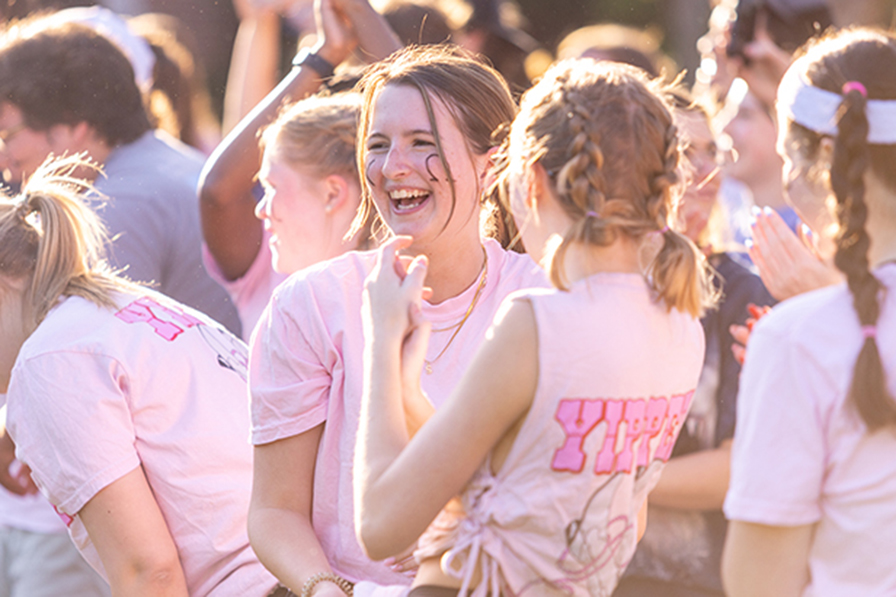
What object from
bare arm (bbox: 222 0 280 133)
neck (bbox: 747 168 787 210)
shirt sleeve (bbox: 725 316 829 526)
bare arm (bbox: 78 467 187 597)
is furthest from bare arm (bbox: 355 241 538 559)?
bare arm (bbox: 222 0 280 133)

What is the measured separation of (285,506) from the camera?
1901mm

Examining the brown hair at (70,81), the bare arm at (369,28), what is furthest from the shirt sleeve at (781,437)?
the brown hair at (70,81)

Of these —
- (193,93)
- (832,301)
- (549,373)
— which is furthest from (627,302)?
(193,93)

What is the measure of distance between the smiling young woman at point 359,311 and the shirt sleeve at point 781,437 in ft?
2.15

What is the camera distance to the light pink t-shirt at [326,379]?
1.89 metres

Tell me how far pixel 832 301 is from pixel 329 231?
5.10ft

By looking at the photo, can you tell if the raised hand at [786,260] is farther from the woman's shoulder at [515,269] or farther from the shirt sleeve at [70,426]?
the shirt sleeve at [70,426]

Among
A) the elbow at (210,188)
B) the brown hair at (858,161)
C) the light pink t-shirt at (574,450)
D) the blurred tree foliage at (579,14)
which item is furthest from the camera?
the blurred tree foliage at (579,14)

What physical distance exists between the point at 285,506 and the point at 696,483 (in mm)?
1175

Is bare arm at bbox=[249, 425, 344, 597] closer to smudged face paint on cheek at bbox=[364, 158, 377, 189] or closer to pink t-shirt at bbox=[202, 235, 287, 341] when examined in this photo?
smudged face paint on cheek at bbox=[364, 158, 377, 189]

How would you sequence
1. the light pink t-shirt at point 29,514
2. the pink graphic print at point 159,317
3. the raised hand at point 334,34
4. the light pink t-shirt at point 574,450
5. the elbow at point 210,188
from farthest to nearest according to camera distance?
the elbow at point 210,188 < the raised hand at point 334,34 < the light pink t-shirt at point 29,514 < the pink graphic print at point 159,317 < the light pink t-shirt at point 574,450

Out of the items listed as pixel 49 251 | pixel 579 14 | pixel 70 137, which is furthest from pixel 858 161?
pixel 579 14

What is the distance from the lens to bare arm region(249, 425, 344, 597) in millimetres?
1847

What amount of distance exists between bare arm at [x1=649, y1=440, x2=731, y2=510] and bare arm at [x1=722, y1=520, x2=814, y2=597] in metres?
1.19
